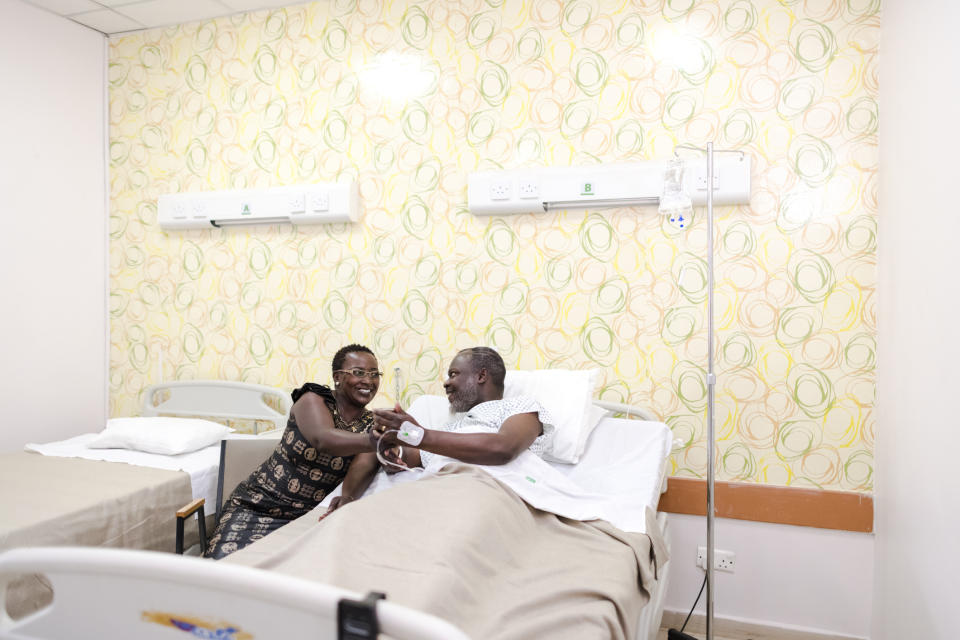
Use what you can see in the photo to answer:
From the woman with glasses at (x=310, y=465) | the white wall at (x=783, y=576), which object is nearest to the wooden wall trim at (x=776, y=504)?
the white wall at (x=783, y=576)

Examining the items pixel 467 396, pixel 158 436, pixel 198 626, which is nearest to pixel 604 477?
pixel 467 396

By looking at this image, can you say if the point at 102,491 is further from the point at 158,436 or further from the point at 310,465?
the point at 310,465

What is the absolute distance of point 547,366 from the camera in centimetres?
264

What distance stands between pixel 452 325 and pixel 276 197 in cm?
105

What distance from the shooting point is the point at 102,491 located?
2.18m

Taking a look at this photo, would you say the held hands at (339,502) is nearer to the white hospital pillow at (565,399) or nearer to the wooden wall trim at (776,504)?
the white hospital pillow at (565,399)

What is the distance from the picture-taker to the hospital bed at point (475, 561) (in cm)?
118

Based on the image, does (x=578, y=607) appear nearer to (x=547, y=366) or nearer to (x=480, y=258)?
(x=547, y=366)

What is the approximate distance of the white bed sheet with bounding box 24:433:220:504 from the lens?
2.48 meters

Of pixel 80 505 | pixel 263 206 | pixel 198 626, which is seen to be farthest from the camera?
pixel 263 206

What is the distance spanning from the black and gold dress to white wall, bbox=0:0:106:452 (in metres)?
1.62

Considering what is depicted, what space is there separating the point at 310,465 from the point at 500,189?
4.37ft

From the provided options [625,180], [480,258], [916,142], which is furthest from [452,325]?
[916,142]

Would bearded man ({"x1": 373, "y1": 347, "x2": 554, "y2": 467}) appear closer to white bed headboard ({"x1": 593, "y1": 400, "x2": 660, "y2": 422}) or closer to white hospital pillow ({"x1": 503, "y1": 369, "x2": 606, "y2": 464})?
white hospital pillow ({"x1": 503, "y1": 369, "x2": 606, "y2": 464})
